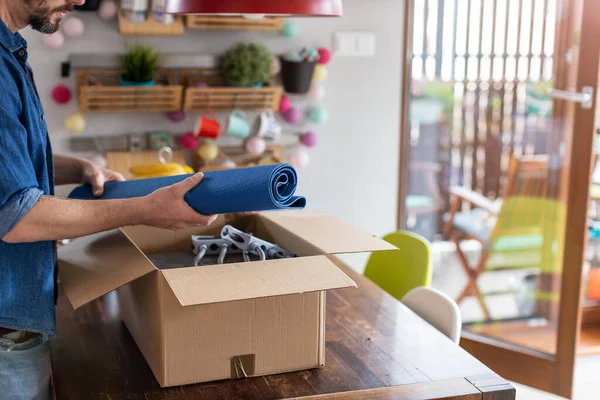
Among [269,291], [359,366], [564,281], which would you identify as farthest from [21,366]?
[564,281]

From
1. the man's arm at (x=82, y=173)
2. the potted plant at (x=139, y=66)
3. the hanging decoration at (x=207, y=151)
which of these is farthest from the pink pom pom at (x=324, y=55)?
the man's arm at (x=82, y=173)

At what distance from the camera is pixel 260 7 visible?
4.71ft

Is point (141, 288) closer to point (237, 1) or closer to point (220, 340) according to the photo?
point (220, 340)

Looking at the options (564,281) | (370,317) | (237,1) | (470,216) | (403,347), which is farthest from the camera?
(470,216)

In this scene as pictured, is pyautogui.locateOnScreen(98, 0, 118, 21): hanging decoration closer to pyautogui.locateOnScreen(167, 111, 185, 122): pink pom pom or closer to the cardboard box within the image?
pyautogui.locateOnScreen(167, 111, 185, 122): pink pom pom

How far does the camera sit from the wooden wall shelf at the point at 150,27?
2910mm

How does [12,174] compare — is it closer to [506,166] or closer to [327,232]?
[327,232]

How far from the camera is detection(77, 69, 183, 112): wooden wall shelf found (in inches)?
114

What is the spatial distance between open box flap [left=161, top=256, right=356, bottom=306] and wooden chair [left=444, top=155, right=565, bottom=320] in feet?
6.03

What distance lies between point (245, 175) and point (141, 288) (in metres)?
0.37

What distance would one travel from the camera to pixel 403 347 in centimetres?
161

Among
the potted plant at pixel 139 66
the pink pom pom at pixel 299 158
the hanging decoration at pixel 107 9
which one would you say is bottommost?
the pink pom pom at pixel 299 158

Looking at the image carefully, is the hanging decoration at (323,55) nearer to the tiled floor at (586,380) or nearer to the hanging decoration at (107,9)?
the hanging decoration at (107,9)

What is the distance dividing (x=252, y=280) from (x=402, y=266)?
3.39ft
